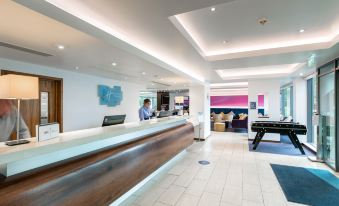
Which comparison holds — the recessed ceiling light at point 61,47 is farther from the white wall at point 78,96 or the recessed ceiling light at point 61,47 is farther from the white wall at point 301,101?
the white wall at point 301,101

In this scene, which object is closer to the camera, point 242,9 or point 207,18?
point 242,9

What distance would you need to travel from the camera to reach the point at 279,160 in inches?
182

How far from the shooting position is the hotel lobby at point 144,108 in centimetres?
160

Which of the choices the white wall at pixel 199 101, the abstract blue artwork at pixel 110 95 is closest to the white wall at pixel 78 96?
the abstract blue artwork at pixel 110 95

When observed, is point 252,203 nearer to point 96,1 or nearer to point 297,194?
point 297,194

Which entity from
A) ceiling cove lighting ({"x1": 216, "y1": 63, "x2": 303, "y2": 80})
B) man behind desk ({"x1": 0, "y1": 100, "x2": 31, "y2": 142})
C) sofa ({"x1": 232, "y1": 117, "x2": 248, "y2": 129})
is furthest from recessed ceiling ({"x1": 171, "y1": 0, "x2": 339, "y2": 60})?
sofa ({"x1": 232, "y1": 117, "x2": 248, "y2": 129})

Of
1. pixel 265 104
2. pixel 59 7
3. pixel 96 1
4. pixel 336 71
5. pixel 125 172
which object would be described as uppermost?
pixel 96 1

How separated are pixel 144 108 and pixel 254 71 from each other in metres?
4.47

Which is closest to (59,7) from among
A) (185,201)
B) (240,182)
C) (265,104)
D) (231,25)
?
(231,25)

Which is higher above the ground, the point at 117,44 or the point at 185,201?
the point at 117,44

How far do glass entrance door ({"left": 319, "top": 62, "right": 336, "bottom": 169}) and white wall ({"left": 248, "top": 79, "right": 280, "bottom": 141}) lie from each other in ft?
7.88

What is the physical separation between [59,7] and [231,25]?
232cm

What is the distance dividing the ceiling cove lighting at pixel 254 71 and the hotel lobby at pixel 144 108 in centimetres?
37

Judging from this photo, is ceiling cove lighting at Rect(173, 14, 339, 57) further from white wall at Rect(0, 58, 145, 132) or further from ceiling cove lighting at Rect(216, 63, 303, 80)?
white wall at Rect(0, 58, 145, 132)
